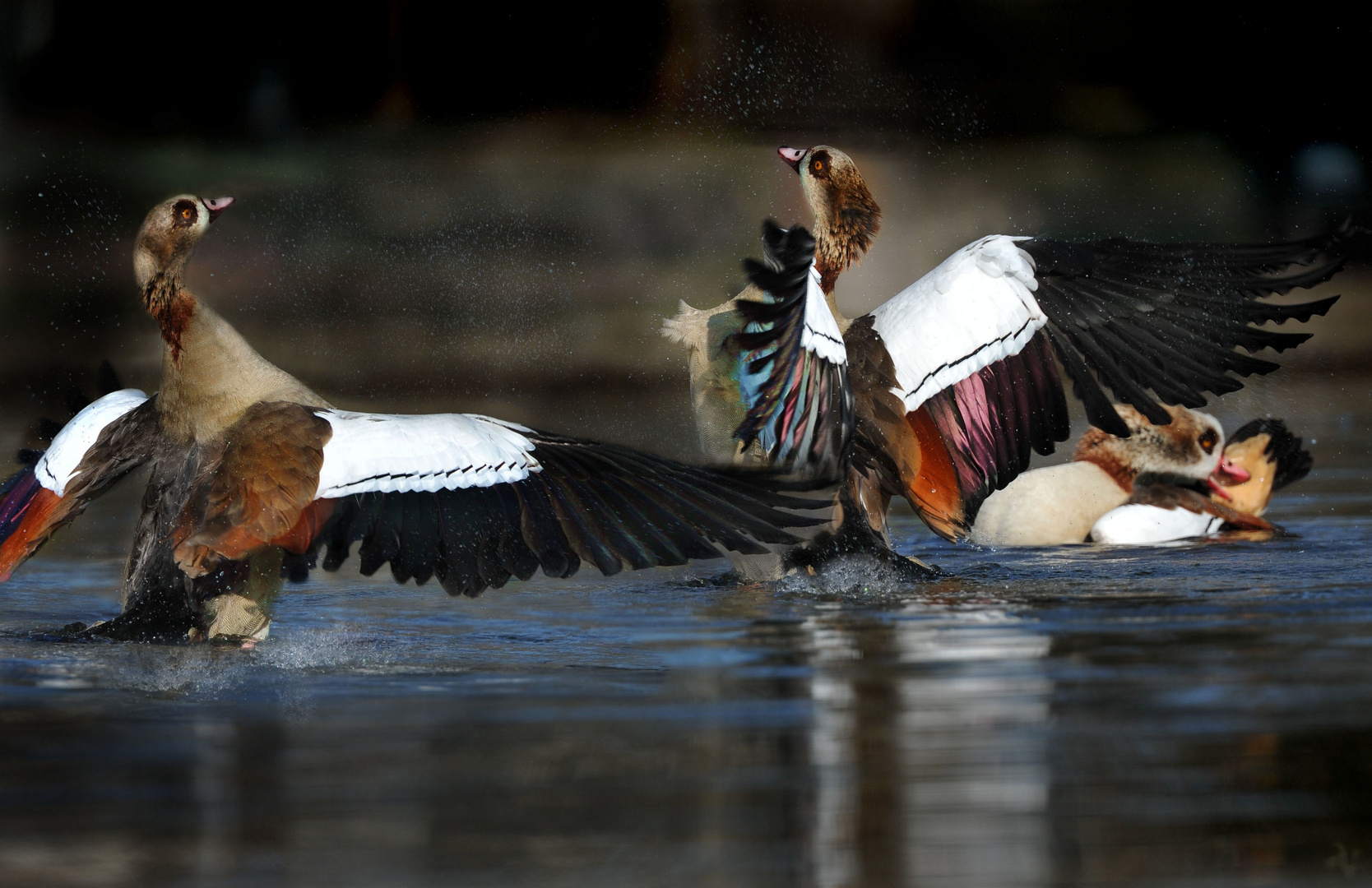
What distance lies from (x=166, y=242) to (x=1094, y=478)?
12.1 feet

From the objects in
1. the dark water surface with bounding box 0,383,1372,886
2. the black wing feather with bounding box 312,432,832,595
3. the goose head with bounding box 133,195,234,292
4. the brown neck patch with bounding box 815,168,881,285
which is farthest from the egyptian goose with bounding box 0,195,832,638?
the brown neck patch with bounding box 815,168,881,285

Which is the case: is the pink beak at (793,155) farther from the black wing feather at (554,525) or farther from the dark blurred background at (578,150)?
the dark blurred background at (578,150)

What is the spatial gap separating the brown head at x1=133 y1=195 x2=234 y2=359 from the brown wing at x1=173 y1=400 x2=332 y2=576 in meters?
0.48

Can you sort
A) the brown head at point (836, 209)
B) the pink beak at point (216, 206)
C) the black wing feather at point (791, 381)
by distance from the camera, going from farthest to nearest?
1. the brown head at point (836, 209)
2. the pink beak at point (216, 206)
3. the black wing feather at point (791, 381)

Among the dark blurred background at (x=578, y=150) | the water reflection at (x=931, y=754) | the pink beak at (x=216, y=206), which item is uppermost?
the dark blurred background at (x=578, y=150)

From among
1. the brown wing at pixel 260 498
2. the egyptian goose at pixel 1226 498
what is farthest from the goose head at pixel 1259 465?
the brown wing at pixel 260 498

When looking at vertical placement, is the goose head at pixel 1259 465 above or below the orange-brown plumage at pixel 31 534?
above

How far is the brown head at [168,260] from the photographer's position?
202 inches

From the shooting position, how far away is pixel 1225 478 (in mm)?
7309

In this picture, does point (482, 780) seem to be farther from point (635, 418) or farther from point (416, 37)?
point (416, 37)

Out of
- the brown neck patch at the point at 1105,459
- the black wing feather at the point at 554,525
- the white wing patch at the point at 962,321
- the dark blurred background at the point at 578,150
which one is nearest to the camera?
the black wing feather at the point at 554,525

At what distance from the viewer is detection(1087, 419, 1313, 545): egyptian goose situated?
6859mm

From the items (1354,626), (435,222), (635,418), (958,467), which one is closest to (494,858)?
(1354,626)

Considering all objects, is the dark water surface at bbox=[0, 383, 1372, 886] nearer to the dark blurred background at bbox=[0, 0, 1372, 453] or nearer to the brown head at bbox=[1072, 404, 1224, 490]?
the brown head at bbox=[1072, 404, 1224, 490]
